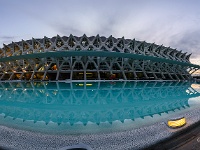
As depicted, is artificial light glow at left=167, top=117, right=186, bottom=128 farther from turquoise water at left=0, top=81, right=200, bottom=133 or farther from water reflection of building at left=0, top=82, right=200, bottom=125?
water reflection of building at left=0, top=82, right=200, bottom=125

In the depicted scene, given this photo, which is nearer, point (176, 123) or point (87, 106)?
point (176, 123)

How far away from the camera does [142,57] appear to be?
3206 centimetres

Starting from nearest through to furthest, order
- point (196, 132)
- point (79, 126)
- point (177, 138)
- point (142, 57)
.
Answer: point (177, 138) < point (196, 132) < point (79, 126) < point (142, 57)

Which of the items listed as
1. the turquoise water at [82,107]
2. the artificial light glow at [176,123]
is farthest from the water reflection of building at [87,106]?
the artificial light glow at [176,123]

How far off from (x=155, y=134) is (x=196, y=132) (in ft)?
3.05

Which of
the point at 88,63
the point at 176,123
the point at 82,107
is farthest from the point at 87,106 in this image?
the point at 88,63

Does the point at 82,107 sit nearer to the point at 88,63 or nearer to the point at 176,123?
the point at 176,123

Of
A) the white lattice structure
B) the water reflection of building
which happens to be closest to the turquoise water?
the water reflection of building

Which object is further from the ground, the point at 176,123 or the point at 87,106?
the point at 87,106

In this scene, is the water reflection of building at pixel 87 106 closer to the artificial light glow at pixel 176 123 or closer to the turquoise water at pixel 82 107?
the turquoise water at pixel 82 107

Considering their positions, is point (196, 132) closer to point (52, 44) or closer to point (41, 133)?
point (41, 133)

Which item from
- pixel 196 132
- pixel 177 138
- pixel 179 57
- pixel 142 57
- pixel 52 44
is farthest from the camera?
pixel 179 57

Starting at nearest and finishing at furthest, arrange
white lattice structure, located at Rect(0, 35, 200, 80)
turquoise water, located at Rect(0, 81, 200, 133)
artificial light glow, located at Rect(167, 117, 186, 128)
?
artificial light glow, located at Rect(167, 117, 186, 128)
turquoise water, located at Rect(0, 81, 200, 133)
white lattice structure, located at Rect(0, 35, 200, 80)

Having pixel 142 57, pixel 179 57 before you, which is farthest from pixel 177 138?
pixel 179 57
